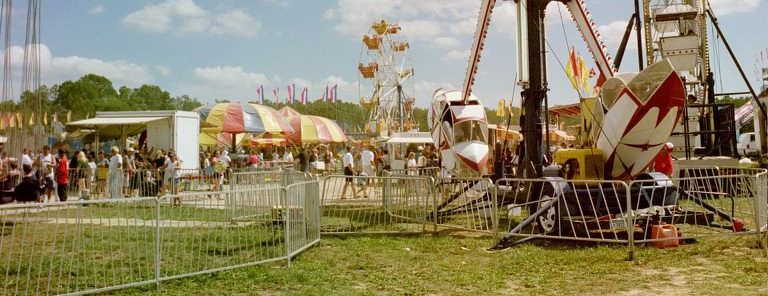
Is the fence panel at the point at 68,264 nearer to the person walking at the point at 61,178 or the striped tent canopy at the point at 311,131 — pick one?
the person walking at the point at 61,178

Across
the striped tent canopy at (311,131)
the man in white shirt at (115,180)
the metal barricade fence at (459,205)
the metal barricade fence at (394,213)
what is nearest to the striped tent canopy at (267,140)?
the striped tent canopy at (311,131)

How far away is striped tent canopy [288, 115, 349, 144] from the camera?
35438mm

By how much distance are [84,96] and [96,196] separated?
76.3 metres

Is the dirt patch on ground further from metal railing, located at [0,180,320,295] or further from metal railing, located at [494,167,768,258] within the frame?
metal railing, located at [0,180,320,295]

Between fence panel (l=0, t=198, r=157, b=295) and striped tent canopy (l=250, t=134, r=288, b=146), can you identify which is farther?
striped tent canopy (l=250, t=134, r=288, b=146)

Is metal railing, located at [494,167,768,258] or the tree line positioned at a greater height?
the tree line

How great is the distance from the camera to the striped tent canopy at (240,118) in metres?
27.8

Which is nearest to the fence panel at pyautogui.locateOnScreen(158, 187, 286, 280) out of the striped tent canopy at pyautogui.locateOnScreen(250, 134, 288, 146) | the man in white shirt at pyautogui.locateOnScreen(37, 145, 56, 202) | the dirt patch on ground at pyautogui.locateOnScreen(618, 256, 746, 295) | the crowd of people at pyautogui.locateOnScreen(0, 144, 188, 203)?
the dirt patch on ground at pyautogui.locateOnScreen(618, 256, 746, 295)

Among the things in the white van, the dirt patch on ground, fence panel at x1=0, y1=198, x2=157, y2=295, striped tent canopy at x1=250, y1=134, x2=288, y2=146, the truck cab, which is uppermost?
striped tent canopy at x1=250, y1=134, x2=288, y2=146

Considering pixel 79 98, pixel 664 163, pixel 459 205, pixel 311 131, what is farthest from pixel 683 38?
pixel 79 98

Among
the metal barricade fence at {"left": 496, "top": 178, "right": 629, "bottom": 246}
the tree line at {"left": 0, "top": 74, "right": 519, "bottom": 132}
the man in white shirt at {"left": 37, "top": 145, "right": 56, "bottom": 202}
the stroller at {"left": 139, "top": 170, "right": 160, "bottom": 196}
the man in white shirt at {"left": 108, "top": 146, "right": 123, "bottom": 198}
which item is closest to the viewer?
the metal barricade fence at {"left": 496, "top": 178, "right": 629, "bottom": 246}

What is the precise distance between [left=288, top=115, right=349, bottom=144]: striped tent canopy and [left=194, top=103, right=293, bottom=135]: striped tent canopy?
16.8 feet

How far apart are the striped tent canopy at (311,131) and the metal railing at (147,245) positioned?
2386cm

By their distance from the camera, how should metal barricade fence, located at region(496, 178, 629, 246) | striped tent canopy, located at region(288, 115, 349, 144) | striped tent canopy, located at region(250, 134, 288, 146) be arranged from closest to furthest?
metal barricade fence, located at region(496, 178, 629, 246) → striped tent canopy, located at region(288, 115, 349, 144) → striped tent canopy, located at region(250, 134, 288, 146)
